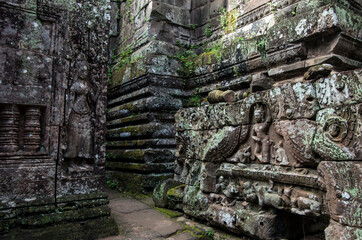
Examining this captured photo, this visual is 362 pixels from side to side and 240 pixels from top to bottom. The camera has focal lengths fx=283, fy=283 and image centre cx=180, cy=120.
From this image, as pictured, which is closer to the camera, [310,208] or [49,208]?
[310,208]

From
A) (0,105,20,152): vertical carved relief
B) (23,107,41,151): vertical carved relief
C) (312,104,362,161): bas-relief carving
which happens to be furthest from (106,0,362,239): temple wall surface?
(0,105,20,152): vertical carved relief

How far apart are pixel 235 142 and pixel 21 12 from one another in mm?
3128

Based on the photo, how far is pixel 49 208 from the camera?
3.34m

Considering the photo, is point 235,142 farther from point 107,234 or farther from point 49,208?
point 49,208

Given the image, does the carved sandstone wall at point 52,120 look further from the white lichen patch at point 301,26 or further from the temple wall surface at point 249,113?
the white lichen patch at point 301,26

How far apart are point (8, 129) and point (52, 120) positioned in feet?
1.56

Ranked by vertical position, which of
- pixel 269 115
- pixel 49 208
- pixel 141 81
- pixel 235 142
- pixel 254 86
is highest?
pixel 141 81

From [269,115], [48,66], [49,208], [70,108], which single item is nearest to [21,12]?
[48,66]

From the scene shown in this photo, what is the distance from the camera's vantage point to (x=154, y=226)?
12.8 feet

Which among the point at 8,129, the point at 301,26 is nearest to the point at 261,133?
the point at 301,26

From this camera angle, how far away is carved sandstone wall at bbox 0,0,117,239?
324 centimetres

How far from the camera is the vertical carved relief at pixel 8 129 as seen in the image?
10.6 feet

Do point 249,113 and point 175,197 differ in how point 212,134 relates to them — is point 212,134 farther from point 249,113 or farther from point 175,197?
point 175,197

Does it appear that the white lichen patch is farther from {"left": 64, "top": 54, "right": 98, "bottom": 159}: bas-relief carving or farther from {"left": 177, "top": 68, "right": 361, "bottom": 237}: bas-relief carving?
{"left": 64, "top": 54, "right": 98, "bottom": 159}: bas-relief carving
